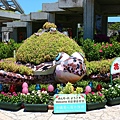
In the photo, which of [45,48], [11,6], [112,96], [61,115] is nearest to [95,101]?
[112,96]

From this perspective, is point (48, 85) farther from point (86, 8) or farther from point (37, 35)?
point (86, 8)

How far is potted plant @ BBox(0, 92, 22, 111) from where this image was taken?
5.99 meters

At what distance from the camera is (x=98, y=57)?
33.2 feet

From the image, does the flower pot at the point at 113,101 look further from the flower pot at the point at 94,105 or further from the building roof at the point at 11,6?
the building roof at the point at 11,6

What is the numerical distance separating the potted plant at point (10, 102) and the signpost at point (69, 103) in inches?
37.0

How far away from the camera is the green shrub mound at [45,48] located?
299 inches

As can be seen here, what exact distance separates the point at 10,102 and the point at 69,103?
144cm

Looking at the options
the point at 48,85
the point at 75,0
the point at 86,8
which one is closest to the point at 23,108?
the point at 48,85

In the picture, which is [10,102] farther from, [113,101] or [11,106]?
[113,101]

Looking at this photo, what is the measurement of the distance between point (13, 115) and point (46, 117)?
79 centimetres

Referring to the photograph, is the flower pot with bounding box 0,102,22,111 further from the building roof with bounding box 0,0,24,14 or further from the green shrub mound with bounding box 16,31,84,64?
the building roof with bounding box 0,0,24,14

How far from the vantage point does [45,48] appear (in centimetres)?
766

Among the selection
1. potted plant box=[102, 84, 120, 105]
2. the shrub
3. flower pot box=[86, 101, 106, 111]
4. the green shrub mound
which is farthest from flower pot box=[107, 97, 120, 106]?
the shrub

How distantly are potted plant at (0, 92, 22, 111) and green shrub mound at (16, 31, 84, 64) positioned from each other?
1.84 meters
